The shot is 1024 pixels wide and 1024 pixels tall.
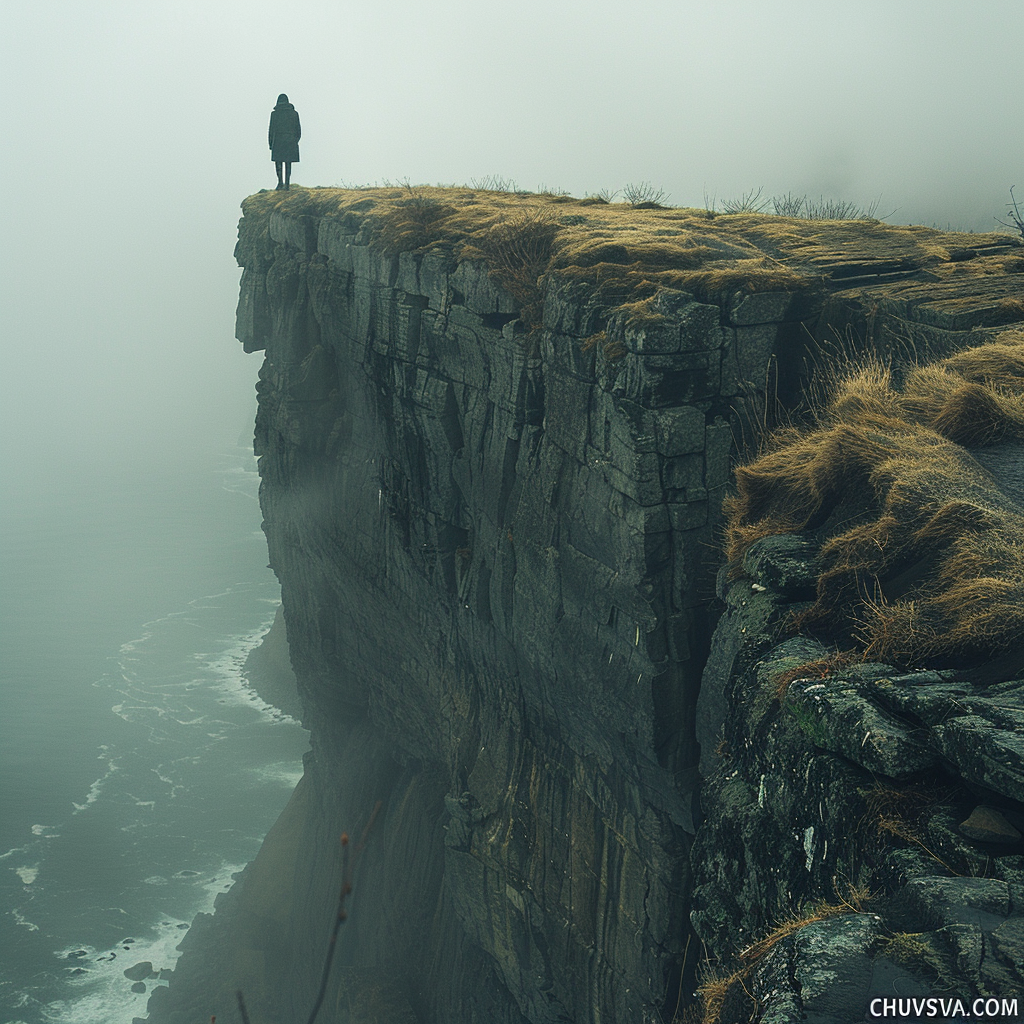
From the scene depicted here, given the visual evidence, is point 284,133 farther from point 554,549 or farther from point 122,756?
point 122,756

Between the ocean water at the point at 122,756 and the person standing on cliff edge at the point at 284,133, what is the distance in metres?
32.1

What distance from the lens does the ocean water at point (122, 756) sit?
3841cm

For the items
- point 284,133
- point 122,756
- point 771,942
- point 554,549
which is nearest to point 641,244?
point 554,549

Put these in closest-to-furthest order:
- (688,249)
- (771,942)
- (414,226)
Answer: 1. (771,942)
2. (688,249)
3. (414,226)

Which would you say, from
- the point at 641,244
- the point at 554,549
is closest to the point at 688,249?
the point at 641,244

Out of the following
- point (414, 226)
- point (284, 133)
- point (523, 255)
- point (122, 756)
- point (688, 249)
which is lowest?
point (122, 756)

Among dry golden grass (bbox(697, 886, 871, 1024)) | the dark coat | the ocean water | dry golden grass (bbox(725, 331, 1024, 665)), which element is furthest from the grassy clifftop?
the ocean water

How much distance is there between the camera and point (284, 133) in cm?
3522

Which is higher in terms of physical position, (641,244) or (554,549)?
(641,244)

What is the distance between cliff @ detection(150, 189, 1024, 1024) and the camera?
44.7ft

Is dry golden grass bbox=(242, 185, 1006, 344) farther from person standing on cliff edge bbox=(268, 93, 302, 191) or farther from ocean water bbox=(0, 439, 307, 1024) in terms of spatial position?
ocean water bbox=(0, 439, 307, 1024)

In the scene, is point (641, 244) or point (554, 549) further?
point (554, 549)

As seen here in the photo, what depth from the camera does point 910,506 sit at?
367 inches

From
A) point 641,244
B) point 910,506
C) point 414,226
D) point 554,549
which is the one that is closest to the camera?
point 910,506
